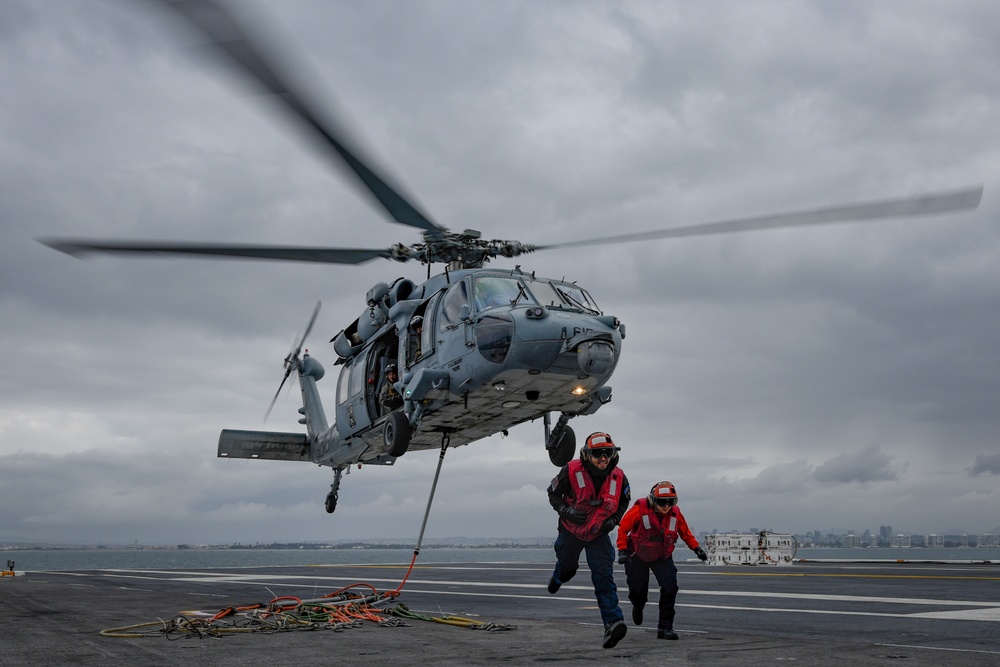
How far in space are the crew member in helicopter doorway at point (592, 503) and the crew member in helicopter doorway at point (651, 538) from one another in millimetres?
848

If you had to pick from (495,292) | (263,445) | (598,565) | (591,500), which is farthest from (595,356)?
(263,445)

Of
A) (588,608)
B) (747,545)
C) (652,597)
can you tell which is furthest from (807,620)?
(747,545)

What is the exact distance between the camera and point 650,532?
9.70 meters

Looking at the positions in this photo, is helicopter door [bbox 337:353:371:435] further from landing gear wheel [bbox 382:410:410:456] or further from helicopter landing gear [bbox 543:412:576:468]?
helicopter landing gear [bbox 543:412:576:468]

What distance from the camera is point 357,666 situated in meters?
6.97

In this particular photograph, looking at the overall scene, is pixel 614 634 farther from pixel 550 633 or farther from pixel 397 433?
pixel 397 433

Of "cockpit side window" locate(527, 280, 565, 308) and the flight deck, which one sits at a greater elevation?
"cockpit side window" locate(527, 280, 565, 308)

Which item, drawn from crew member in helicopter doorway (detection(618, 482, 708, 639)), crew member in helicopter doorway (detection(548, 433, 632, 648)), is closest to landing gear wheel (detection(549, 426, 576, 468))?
crew member in helicopter doorway (detection(618, 482, 708, 639))

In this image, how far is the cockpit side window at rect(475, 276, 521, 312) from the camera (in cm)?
1556

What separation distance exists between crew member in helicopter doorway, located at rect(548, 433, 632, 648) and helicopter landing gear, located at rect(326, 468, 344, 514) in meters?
14.2

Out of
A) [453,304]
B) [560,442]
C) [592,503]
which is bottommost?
[592,503]

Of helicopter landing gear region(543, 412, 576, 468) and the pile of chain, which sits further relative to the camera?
helicopter landing gear region(543, 412, 576, 468)

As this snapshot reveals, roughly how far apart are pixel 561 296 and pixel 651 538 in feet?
23.3

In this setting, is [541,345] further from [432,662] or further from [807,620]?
[432,662]
